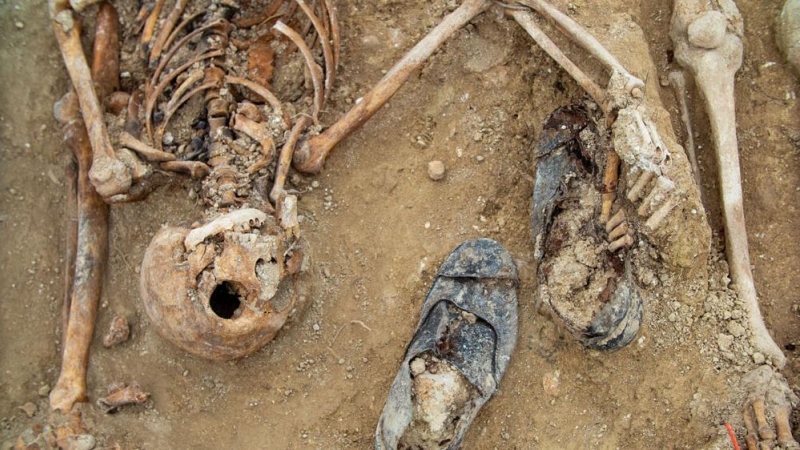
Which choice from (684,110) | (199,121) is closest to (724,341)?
(684,110)

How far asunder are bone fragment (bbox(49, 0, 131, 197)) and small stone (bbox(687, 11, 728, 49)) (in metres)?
3.48

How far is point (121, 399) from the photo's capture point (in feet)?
13.0

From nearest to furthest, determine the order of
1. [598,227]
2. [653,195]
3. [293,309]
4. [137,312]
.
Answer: [653,195], [598,227], [293,309], [137,312]

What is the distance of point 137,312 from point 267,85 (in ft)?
5.57

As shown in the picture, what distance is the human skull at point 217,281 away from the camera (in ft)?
11.1

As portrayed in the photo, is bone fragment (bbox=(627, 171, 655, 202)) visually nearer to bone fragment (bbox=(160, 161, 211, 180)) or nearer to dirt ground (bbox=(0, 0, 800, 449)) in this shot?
dirt ground (bbox=(0, 0, 800, 449))

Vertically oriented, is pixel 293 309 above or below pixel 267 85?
below

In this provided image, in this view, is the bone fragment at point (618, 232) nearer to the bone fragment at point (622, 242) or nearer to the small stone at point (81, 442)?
the bone fragment at point (622, 242)

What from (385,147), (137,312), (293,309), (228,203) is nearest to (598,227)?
(385,147)

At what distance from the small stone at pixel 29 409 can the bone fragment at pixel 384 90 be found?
2.24 m

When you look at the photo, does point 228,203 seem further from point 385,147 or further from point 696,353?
point 696,353

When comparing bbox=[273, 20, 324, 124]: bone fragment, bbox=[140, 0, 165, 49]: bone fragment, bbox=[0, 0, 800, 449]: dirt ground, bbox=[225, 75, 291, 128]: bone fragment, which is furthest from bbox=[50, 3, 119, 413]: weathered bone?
bbox=[273, 20, 324, 124]: bone fragment

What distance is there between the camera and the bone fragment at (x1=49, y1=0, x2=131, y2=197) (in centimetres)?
389

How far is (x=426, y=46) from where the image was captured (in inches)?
163
